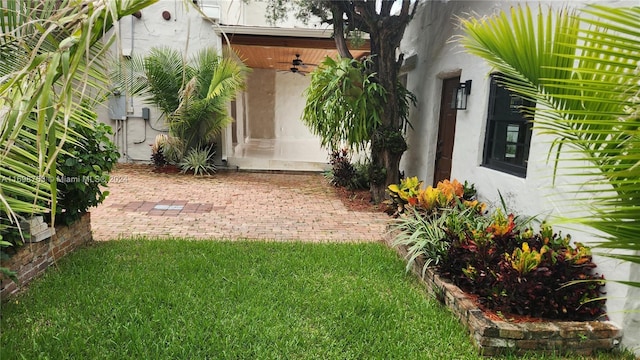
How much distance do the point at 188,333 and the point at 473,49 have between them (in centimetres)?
240

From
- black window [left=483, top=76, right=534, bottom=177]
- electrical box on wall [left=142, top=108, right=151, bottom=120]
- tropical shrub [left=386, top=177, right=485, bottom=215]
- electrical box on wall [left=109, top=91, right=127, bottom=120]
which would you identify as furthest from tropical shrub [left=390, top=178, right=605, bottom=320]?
electrical box on wall [left=109, top=91, right=127, bottom=120]

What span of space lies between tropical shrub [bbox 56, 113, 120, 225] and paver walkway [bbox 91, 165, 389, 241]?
0.76 m

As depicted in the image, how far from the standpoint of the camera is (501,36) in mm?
1646

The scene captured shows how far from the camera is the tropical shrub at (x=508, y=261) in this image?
265 centimetres

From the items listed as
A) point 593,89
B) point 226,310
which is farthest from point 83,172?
point 593,89

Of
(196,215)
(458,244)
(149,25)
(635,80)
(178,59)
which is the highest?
(149,25)

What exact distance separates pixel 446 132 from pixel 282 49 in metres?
6.25

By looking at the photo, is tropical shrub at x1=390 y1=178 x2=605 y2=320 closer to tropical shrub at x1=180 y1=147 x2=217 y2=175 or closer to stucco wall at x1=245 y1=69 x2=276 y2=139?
tropical shrub at x1=180 y1=147 x2=217 y2=175

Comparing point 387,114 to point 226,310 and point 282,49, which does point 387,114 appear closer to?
point 226,310

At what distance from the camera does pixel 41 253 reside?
3303mm

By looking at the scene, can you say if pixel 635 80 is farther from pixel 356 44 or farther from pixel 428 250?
pixel 356 44

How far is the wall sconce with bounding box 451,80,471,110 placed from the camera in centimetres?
485

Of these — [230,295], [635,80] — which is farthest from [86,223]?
[635,80]

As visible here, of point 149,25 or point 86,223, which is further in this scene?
point 149,25
